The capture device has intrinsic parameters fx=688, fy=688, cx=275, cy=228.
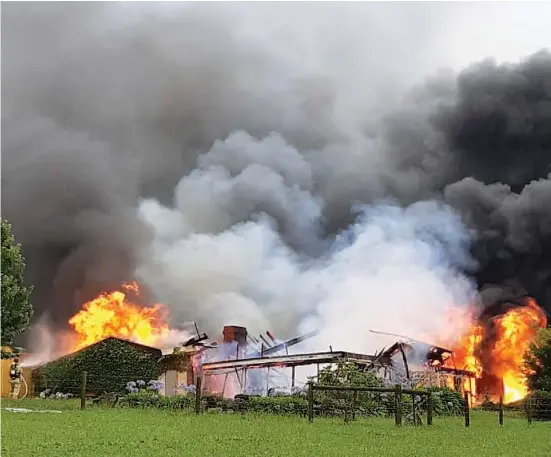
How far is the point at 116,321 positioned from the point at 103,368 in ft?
23.1

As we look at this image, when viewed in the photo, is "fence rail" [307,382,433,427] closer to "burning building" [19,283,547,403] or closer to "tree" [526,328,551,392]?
"burning building" [19,283,547,403]

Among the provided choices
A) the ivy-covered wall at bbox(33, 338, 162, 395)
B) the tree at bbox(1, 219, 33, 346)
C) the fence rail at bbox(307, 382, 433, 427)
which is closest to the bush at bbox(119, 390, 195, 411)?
the fence rail at bbox(307, 382, 433, 427)

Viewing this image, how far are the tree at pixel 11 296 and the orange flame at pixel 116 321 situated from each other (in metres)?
12.5

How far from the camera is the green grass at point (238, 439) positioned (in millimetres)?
10734

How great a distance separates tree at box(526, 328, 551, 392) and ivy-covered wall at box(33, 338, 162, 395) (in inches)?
675

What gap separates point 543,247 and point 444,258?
671 cm

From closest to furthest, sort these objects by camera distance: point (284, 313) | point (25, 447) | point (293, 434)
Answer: point (25, 447) < point (293, 434) < point (284, 313)

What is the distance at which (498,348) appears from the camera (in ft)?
128

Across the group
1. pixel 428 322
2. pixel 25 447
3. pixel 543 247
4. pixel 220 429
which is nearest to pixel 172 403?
pixel 220 429

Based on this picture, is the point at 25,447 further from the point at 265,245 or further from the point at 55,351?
the point at 265,245

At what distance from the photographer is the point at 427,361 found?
34219 millimetres

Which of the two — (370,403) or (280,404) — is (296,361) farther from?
(280,404)

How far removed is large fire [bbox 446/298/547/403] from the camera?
123 ft

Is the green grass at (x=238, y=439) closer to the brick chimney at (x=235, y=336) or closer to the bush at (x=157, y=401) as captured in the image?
the bush at (x=157, y=401)
